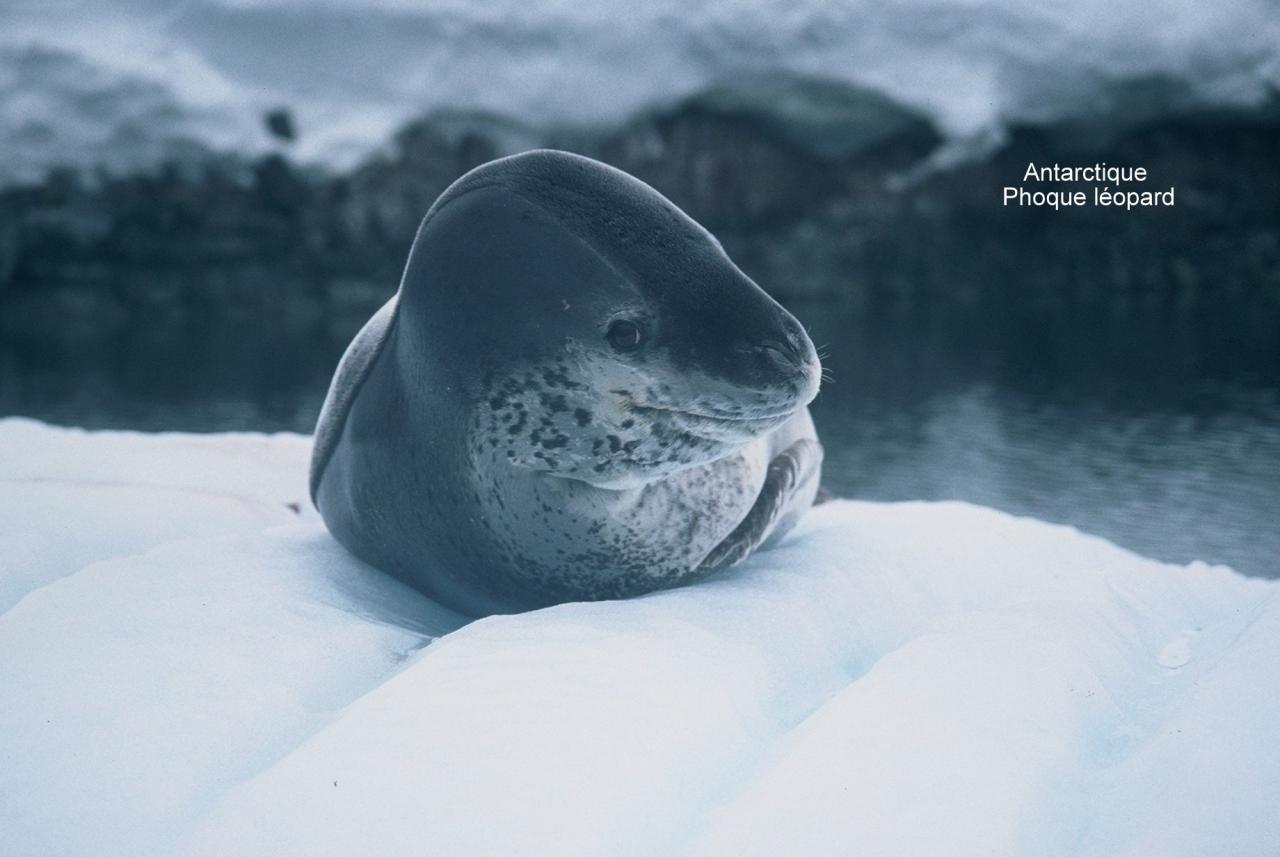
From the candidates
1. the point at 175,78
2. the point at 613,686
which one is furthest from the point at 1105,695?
the point at 175,78

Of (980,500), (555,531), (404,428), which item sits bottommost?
(980,500)

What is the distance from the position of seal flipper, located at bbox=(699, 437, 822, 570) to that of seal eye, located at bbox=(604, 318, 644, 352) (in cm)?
59

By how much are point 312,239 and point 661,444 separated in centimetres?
1988

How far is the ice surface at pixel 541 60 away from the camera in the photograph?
17250 millimetres

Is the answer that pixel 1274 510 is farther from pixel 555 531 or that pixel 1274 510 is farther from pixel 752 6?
pixel 752 6

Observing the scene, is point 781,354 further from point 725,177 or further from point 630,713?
point 725,177

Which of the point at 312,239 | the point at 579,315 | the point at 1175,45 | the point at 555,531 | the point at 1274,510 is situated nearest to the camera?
the point at 579,315

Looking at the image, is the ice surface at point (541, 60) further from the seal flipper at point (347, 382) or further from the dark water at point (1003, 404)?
the seal flipper at point (347, 382)

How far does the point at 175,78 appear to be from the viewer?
58.6 ft

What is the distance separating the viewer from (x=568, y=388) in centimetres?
223

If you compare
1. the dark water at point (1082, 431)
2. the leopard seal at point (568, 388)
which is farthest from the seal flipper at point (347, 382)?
the dark water at point (1082, 431)

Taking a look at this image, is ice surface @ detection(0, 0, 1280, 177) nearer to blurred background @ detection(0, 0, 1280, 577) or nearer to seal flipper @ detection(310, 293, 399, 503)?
blurred background @ detection(0, 0, 1280, 577)

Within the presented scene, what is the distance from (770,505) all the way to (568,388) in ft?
2.26

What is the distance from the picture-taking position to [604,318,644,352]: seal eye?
2215mm
